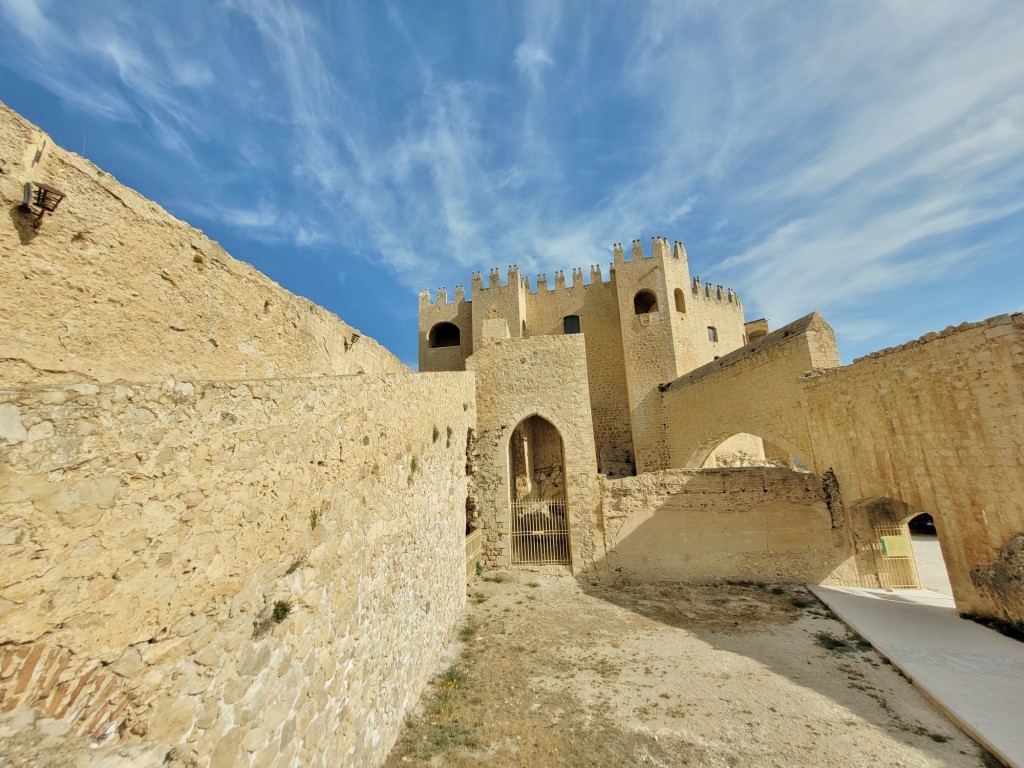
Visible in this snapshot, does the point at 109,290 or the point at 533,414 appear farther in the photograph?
the point at 533,414

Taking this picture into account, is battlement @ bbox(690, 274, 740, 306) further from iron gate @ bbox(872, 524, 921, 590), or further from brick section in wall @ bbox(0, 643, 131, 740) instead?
brick section in wall @ bbox(0, 643, 131, 740)

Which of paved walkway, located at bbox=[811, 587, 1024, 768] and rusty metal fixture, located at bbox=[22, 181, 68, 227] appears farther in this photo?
paved walkway, located at bbox=[811, 587, 1024, 768]

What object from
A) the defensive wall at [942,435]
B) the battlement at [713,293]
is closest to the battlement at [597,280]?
the battlement at [713,293]

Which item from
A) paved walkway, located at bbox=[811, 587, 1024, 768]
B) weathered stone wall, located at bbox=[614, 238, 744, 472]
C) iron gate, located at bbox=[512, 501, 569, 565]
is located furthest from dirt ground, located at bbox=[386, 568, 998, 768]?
weathered stone wall, located at bbox=[614, 238, 744, 472]

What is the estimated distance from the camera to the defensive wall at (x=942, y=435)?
6.48 m

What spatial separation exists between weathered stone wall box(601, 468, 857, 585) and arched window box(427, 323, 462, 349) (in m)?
15.4

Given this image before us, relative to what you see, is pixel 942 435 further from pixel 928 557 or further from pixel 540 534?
pixel 928 557

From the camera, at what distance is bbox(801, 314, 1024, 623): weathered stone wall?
645 cm

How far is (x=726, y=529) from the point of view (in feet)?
30.4

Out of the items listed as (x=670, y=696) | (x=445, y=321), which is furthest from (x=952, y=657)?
(x=445, y=321)

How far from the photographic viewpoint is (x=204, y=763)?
6.60 feet

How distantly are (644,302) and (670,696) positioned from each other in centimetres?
1921

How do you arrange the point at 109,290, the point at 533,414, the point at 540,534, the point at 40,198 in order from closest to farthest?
the point at 40,198
the point at 109,290
the point at 540,534
the point at 533,414

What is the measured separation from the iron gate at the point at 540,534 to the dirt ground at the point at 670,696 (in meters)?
1.96
